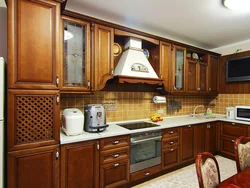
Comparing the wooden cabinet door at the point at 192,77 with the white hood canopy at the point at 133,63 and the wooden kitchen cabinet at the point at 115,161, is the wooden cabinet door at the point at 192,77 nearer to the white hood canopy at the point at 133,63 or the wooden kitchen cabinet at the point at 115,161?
the white hood canopy at the point at 133,63

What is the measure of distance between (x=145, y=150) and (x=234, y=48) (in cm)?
322

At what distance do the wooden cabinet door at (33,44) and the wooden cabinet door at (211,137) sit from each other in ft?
9.94

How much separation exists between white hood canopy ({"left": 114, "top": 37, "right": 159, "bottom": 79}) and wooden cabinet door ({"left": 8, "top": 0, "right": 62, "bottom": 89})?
A: 99 centimetres

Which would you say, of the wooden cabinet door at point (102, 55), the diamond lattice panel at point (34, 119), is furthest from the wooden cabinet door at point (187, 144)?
the diamond lattice panel at point (34, 119)

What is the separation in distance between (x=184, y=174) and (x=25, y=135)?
7.98 ft

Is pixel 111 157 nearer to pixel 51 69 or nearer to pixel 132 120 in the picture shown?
pixel 132 120

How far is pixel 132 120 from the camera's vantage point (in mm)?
2914

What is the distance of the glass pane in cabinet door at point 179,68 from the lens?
10.2ft

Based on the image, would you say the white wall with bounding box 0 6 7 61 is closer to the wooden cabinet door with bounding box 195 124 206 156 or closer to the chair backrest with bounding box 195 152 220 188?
the chair backrest with bounding box 195 152 220 188

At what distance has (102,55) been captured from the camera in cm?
223

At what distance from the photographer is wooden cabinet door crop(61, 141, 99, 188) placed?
5.75 feet

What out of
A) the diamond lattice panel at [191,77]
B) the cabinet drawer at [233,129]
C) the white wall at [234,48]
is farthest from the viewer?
the white wall at [234,48]

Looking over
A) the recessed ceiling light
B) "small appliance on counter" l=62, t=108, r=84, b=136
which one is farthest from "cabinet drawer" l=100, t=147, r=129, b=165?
the recessed ceiling light

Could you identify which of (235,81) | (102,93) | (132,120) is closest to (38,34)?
(102,93)
